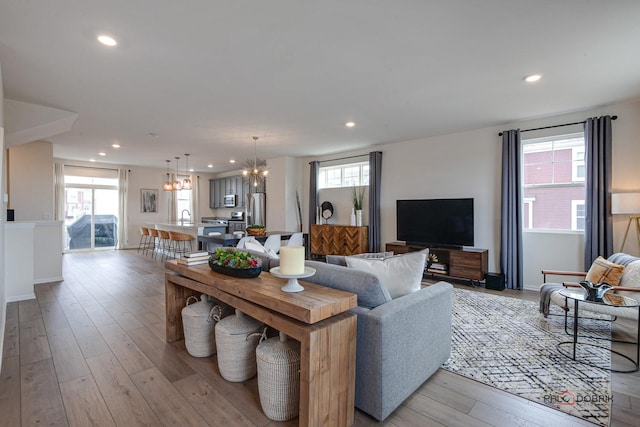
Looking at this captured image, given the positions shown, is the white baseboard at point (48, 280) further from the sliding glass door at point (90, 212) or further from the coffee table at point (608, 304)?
the coffee table at point (608, 304)

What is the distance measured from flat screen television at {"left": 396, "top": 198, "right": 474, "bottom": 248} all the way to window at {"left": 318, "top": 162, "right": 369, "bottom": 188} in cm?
137

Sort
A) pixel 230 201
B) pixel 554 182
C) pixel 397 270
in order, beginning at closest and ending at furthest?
pixel 397 270 < pixel 554 182 < pixel 230 201

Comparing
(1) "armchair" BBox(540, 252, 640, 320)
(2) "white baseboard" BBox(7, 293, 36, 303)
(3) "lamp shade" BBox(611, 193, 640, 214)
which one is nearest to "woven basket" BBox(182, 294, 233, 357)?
(1) "armchair" BBox(540, 252, 640, 320)

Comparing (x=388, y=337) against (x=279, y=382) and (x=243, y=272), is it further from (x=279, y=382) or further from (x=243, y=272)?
(x=243, y=272)

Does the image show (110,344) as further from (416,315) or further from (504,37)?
(504,37)

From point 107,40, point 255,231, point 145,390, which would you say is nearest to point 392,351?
point 145,390

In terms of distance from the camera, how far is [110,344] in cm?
282

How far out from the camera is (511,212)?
15.9 ft

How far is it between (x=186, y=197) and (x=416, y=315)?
10498 millimetres

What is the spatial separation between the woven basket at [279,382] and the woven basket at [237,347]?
0.34m

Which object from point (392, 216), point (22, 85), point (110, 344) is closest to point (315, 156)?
point (392, 216)

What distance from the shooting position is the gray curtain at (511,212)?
480cm

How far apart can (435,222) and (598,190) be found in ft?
7.40

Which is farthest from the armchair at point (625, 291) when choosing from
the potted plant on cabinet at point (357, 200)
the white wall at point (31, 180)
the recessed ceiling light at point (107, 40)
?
the white wall at point (31, 180)
